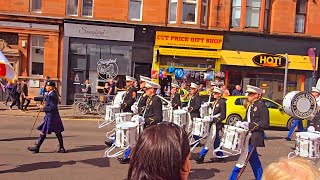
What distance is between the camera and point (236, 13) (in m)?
24.2

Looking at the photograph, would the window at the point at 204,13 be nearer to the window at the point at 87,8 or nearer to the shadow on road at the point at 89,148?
the window at the point at 87,8

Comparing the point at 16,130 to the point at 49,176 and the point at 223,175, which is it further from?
the point at 223,175

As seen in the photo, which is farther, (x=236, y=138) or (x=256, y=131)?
(x=256, y=131)

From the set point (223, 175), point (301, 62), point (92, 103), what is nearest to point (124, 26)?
point (92, 103)

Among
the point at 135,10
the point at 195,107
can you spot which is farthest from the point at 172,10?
the point at 195,107

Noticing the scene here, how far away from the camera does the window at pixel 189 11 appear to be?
2362 cm

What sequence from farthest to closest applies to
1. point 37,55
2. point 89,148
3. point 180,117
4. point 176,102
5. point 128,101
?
1. point 37,55
2. point 176,102
3. point 128,101
4. point 89,148
5. point 180,117

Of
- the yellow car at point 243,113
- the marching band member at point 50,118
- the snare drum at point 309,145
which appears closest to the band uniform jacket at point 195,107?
the marching band member at point 50,118

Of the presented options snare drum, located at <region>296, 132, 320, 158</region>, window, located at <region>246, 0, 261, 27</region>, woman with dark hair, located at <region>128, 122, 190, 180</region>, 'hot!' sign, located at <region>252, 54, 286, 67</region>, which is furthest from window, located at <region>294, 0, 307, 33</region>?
woman with dark hair, located at <region>128, 122, 190, 180</region>

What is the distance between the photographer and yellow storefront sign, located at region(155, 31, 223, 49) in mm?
23125

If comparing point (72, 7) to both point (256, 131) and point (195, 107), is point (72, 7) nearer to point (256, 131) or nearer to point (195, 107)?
point (195, 107)

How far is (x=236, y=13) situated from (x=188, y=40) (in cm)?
362

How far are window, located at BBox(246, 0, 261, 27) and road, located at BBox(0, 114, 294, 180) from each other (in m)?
12.9

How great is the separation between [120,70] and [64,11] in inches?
185
